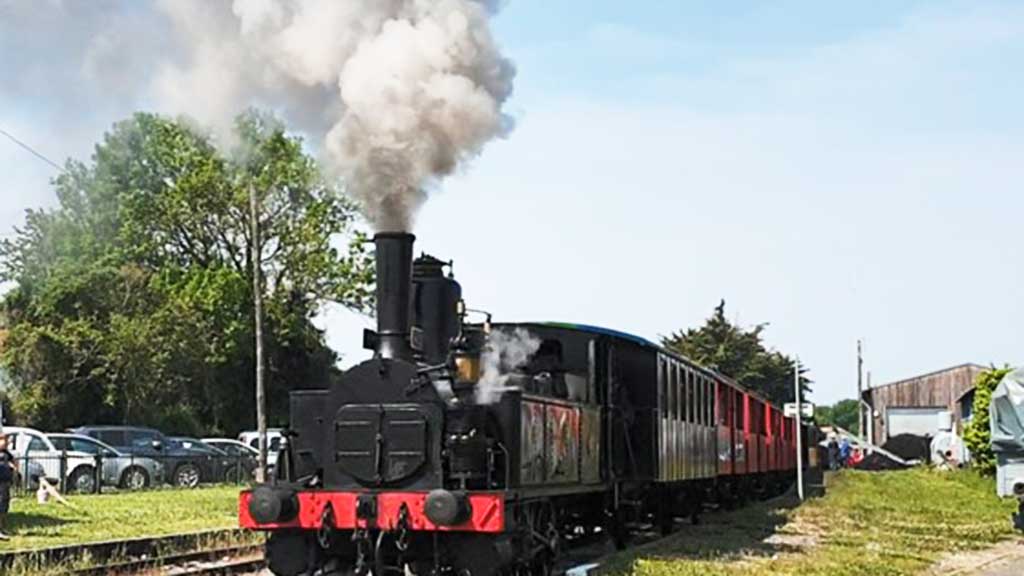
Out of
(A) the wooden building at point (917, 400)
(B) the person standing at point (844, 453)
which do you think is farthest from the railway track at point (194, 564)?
(A) the wooden building at point (917, 400)

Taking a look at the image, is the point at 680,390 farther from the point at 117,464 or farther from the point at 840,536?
the point at 117,464

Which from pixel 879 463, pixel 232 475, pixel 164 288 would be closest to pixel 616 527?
pixel 232 475

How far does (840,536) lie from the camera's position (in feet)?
62.3

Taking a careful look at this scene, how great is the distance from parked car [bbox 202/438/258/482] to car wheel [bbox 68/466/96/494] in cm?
567

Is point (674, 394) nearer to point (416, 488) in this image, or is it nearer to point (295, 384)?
point (416, 488)

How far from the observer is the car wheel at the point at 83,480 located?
2739 centimetres

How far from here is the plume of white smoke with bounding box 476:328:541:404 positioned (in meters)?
12.6

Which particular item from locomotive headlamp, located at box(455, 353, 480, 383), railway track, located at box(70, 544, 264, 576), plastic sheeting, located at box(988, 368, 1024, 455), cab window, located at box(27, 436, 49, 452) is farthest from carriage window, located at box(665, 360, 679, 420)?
cab window, located at box(27, 436, 49, 452)

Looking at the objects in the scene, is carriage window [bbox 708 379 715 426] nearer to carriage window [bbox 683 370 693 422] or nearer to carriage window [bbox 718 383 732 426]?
carriage window [bbox 718 383 732 426]

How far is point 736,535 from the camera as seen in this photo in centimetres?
1905

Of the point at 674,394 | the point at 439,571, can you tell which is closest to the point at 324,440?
the point at 439,571

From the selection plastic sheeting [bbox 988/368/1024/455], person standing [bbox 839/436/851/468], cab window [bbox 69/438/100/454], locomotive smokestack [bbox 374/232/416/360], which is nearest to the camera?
locomotive smokestack [bbox 374/232/416/360]

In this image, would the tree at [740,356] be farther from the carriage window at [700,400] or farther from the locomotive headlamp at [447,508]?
the locomotive headlamp at [447,508]

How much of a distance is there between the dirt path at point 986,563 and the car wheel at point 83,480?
1752cm
